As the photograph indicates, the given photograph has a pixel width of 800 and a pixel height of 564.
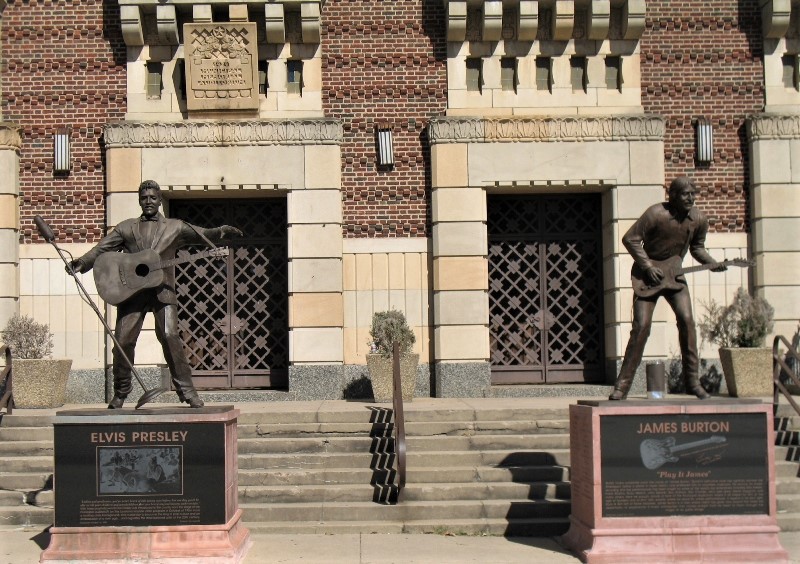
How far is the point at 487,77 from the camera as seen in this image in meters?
15.4

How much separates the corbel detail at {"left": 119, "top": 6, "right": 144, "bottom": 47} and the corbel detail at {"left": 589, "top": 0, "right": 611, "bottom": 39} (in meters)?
6.89

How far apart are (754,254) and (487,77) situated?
16.4ft

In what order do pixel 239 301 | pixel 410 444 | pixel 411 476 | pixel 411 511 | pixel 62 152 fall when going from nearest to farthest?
pixel 411 511, pixel 411 476, pixel 410 444, pixel 62 152, pixel 239 301

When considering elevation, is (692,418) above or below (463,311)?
below

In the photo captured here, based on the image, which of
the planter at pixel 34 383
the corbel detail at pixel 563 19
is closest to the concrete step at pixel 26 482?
the planter at pixel 34 383

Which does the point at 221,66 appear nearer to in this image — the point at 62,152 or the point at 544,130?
the point at 62,152

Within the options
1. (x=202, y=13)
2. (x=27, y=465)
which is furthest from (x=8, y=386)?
(x=202, y=13)

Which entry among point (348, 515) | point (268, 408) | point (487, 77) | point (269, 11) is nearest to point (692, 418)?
point (348, 515)

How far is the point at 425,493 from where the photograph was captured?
10.4 metres

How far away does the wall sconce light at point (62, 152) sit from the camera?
49.9 ft

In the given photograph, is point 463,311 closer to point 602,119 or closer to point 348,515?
point 602,119

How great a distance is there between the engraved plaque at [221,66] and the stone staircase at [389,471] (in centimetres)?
528

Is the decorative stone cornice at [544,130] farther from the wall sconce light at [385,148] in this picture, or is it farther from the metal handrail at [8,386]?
the metal handrail at [8,386]

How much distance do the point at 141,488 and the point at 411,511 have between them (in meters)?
2.86
